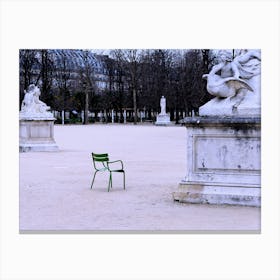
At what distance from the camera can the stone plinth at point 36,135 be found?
65.3 feet

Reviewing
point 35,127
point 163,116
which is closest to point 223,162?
point 35,127

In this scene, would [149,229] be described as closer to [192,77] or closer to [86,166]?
[86,166]

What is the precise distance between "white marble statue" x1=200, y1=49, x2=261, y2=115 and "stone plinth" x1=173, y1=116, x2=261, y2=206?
0.20 m

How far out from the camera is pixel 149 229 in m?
7.40

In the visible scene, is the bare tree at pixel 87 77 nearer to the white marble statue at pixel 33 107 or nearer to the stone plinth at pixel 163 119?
the stone plinth at pixel 163 119

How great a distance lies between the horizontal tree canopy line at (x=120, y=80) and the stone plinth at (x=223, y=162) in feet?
74.2

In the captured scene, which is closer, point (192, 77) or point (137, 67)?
point (192, 77)

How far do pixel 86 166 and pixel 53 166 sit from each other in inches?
32.7

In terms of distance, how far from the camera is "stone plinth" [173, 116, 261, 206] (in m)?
8.87

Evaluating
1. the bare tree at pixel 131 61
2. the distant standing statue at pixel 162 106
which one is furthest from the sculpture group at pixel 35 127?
the distant standing statue at pixel 162 106

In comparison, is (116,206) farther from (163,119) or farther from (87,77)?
(163,119)

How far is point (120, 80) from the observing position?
45.6m

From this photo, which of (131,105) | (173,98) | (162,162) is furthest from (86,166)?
(131,105)
